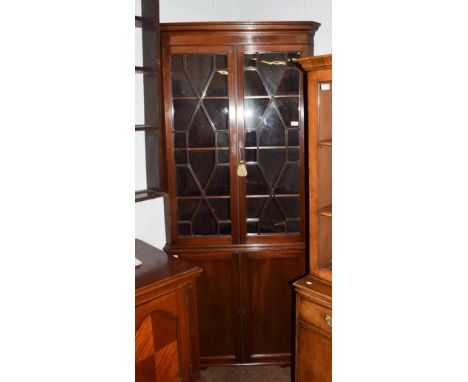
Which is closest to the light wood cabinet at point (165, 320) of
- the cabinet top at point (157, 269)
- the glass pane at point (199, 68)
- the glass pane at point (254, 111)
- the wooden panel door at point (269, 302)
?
the cabinet top at point (157, 269)

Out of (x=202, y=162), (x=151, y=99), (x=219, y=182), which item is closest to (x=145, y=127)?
(x=151, y=99)

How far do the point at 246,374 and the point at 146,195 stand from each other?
131cm

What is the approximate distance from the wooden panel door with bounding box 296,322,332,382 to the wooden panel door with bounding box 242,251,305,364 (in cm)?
55

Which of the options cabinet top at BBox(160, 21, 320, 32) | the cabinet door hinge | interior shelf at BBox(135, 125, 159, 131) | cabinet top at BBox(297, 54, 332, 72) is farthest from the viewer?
cabinet top at BBox(160, 21, 320, 32)

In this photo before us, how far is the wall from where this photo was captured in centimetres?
257

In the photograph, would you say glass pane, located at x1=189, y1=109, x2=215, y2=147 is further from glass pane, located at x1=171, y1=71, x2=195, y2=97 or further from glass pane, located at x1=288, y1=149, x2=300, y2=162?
glass pane, located at x1=288, y1=149, x2=300, y2=162

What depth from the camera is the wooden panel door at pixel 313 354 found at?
191cm

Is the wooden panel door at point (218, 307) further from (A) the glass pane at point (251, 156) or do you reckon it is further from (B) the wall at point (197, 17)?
(A) the glass pane at point (251, 156)

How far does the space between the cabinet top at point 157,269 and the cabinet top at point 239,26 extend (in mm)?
1273

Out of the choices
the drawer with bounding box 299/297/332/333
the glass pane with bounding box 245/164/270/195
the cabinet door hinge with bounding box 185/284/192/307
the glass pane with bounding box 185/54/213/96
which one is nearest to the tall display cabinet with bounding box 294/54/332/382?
the drawer with bounding box 299/297/332/333
